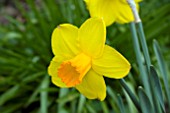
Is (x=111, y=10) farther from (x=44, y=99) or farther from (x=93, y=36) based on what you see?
(x=44, y=99)

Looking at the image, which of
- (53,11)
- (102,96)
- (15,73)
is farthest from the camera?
(53,11)

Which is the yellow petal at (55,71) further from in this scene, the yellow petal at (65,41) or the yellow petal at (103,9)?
the yellow petal at (103,9)

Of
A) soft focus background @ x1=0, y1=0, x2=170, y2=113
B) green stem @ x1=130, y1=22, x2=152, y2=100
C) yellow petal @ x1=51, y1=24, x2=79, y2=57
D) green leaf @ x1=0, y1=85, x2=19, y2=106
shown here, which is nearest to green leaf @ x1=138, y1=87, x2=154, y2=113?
green stem @ x1=130, y1=22, x2=152, y2=100

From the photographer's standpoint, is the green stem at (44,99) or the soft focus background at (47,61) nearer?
the green stem at (44,99)

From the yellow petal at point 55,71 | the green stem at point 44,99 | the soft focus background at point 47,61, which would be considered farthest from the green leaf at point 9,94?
the yellow petal at point 55,71

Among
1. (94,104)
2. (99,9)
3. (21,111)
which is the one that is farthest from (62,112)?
(99,9)

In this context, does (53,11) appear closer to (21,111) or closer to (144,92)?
(21,111)

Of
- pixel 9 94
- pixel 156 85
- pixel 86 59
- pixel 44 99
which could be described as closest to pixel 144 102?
pixel 156 85

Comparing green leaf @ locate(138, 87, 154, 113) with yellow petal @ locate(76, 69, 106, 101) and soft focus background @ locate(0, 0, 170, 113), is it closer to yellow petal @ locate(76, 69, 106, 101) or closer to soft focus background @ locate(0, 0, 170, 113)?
yellow petal @ locate(76, 69, 106, 101)

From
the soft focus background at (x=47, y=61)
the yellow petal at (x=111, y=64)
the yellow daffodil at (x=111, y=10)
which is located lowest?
the soft focus background at (x=47, y=61)
